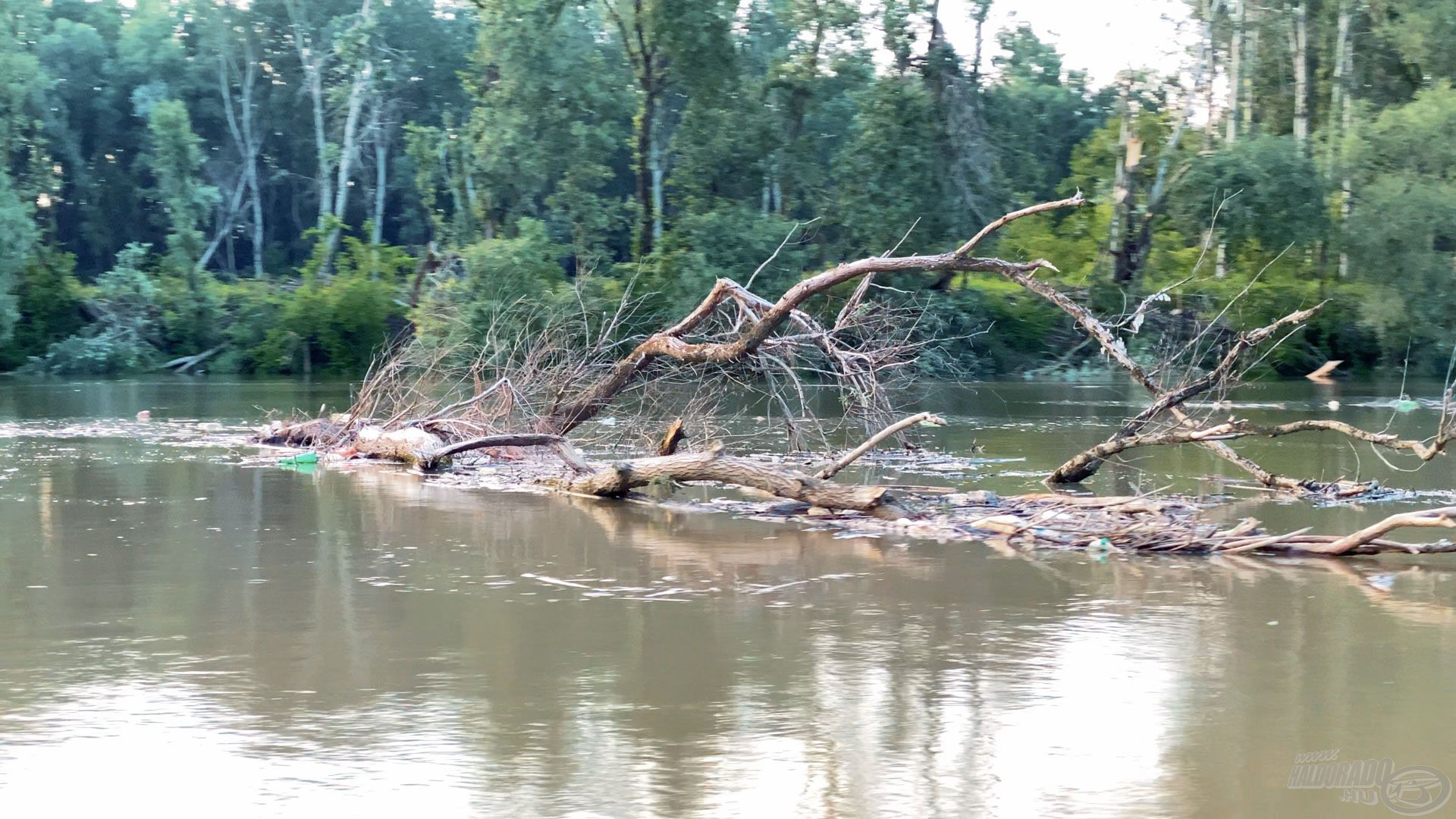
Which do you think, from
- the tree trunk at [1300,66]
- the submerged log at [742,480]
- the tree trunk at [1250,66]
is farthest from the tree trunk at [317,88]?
the submerged log at [742,480]

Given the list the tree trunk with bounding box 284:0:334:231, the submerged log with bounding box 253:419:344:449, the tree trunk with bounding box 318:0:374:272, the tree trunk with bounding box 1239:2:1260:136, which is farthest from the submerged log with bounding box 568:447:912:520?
the tree trunk with bounding box 284:0:334:231

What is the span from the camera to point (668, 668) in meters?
7.82

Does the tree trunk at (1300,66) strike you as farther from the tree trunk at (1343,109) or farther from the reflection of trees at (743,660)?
the reflection of trees at (743,660)

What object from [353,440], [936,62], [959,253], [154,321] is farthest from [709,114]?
[959,253]

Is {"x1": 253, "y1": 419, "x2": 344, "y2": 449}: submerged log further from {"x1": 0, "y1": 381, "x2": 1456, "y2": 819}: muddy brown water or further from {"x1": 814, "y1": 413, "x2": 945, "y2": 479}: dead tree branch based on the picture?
{"x1": 814, "y1": 413, "x2": 945, "y2": 479}: dead tree branch

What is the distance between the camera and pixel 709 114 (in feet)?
141

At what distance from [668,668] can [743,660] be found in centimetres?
44

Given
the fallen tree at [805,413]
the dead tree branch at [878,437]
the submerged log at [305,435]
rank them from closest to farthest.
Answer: the fallen tree at [805,413], the dead tree branch at [878,437], the submerged log at [305,435]

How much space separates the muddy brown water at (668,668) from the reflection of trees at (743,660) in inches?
1.1

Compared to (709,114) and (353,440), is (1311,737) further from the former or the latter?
(709,114)

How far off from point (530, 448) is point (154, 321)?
31.6 metres

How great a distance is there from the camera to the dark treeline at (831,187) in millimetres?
40969

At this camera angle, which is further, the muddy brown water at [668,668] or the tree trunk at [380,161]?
the tree trunk at [380,161]

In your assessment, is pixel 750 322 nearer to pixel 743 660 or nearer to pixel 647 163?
pixel 743 660
